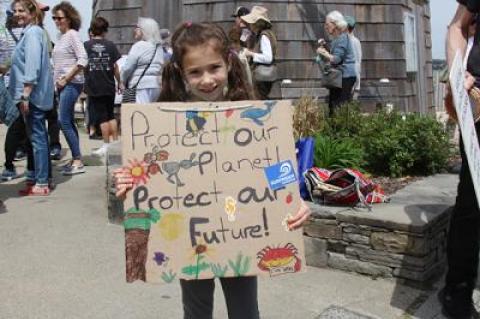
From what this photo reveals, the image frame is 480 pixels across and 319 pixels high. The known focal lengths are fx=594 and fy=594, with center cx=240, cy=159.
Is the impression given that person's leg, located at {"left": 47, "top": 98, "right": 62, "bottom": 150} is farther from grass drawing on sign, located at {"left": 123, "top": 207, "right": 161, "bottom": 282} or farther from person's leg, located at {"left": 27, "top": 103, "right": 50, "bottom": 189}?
grass drawing on sign, located at {"left": 123, "top": 207, "right": 161, "bottom": 282}

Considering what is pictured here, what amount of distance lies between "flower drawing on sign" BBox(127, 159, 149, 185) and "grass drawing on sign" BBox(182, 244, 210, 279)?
29 centimetres

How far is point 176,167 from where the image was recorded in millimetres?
1997

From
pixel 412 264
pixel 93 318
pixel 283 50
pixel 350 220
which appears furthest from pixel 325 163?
pixel 283 50

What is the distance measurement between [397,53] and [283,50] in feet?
6.68

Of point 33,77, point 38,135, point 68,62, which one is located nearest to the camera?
point 33,77

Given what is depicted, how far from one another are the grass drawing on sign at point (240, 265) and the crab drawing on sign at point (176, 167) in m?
0.31

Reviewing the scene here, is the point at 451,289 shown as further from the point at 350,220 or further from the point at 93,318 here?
the point at 93,318

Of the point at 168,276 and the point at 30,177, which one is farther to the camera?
the point at 30,177

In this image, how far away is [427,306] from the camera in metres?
3.22

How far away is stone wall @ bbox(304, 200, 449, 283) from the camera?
347cm

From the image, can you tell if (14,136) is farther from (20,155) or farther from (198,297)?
(198,297)

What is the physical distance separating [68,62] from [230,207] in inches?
192

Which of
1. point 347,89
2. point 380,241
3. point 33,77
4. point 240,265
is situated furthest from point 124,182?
point 347,89

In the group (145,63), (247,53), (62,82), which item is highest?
(247,53)
